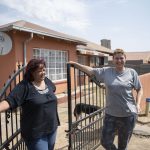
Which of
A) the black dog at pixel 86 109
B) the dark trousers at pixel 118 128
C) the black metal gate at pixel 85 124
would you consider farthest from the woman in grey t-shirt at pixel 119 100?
the black dog at pixel 86 109

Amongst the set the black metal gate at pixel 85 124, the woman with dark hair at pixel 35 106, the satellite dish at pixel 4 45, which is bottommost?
the black metal gate at pixel 85 124

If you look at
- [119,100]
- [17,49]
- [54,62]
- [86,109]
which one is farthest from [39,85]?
[54,62]

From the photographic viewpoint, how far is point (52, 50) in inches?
510

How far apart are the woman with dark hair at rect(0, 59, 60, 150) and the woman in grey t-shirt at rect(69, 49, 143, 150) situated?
99 cm

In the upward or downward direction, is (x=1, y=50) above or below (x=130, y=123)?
above

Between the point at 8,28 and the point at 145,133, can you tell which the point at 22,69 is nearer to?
the point at 145,133

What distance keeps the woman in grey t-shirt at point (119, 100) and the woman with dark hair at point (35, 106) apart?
990 millimetres

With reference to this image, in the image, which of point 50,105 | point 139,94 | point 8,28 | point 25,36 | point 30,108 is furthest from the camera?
point 25,36

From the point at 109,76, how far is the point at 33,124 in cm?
135

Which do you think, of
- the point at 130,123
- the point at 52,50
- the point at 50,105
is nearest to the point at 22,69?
the point at 50,105

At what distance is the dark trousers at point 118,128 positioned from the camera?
384 centimetres

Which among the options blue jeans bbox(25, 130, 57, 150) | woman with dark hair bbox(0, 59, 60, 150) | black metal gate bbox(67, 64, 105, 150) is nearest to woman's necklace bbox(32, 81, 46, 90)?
woman with dark hair bbox(0, 59, 60, 150)

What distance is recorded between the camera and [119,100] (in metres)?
3.79

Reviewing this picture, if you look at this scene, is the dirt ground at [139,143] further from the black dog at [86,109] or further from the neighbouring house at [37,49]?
the neighbouring house at [37,49]
